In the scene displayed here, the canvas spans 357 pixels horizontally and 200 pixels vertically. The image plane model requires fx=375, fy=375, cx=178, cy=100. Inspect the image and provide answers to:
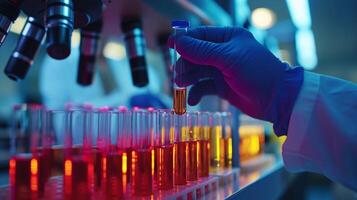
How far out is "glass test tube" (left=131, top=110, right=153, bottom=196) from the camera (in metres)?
0.93

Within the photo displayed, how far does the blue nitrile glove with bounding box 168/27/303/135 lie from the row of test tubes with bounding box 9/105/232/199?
16 cm

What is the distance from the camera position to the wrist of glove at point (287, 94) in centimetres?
107

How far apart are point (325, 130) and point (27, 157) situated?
2.51ft

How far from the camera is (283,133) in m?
1.14

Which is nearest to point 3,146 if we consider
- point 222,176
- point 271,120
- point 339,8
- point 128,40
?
point 128,40

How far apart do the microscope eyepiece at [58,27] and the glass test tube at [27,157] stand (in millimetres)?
265

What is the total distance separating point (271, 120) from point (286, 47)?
2.42m

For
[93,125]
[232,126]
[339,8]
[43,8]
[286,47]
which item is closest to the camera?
[43,8]

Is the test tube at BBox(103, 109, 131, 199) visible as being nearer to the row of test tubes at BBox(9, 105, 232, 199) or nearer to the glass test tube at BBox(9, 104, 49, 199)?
the row of test tubes at BBox(9, 105, 232, 199)

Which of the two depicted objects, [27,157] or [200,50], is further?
[200,50]

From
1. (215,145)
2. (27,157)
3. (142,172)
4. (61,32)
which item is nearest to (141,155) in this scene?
(142,172)

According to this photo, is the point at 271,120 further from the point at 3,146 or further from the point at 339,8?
the point at 3,146

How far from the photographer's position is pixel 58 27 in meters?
0.77

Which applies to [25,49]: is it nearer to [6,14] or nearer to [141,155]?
[6,14]
